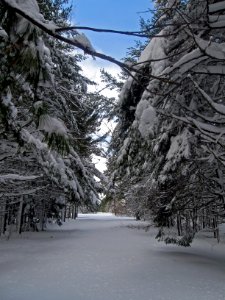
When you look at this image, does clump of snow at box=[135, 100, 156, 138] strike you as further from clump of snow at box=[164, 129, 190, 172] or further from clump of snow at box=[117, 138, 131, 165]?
clump of snow at box=[164, 129, 190, 172]

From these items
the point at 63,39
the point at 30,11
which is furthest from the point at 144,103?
the point at 63,39

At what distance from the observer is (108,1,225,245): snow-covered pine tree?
4137 mm

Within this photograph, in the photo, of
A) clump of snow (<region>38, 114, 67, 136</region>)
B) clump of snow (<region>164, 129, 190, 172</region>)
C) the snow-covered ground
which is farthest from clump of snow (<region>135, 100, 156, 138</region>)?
the snow-covered ground

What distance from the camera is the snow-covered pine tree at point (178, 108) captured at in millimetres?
4137

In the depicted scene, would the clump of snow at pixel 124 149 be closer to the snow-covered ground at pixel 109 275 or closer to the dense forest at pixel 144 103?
the dense forest at pixel 144 103

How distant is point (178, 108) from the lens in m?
6.26

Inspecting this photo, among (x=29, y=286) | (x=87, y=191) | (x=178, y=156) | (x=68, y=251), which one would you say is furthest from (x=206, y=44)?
(x=87, y=191)

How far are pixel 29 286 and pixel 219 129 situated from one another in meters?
4.44

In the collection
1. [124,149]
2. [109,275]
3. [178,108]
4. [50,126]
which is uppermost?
[178,108]

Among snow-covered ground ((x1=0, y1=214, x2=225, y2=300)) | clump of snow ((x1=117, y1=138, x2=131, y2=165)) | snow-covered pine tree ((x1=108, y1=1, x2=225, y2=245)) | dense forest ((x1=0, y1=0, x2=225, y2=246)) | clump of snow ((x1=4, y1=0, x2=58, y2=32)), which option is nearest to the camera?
clump of snow ((x1=4, y1=0, x2=58, y2=32))

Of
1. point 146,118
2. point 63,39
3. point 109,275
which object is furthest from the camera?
point 109,275

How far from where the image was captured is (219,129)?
480 centimetres

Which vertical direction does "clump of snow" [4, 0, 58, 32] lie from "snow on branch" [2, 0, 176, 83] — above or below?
above

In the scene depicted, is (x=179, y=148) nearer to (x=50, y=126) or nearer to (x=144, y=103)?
(x=144, y=103)
